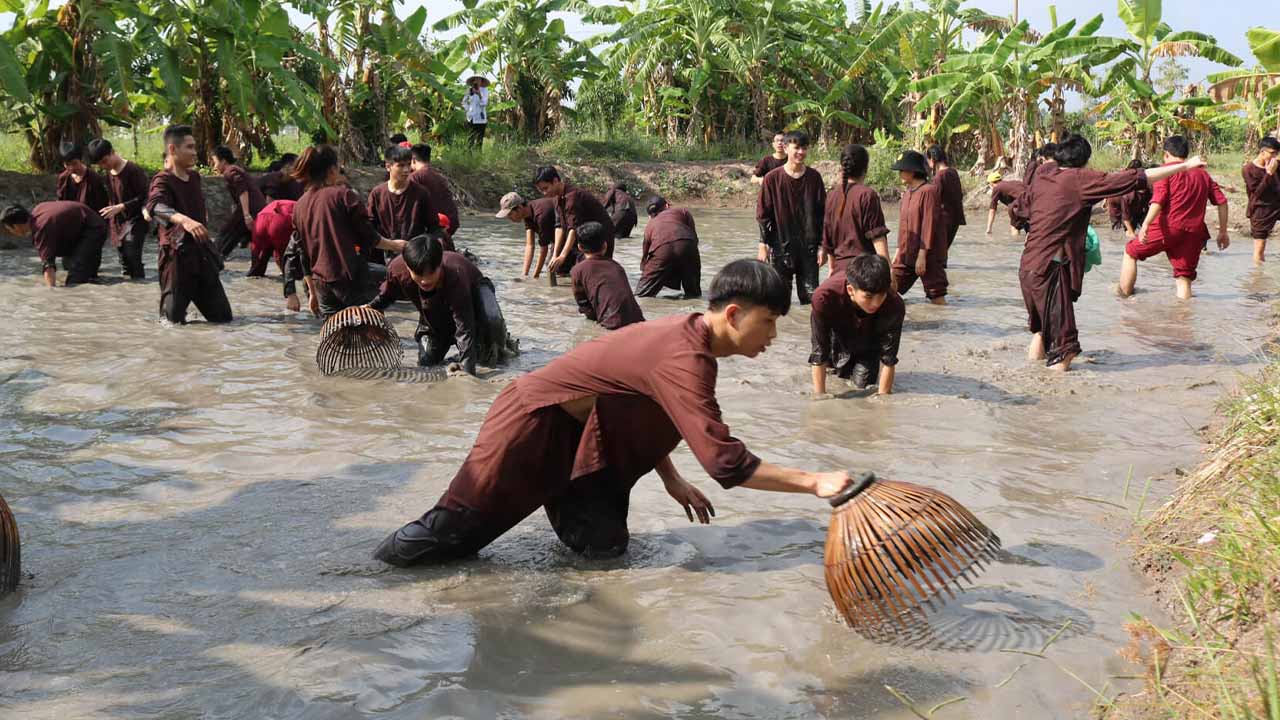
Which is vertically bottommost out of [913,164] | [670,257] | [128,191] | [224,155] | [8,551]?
[8,551]

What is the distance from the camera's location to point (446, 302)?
7.43 meters

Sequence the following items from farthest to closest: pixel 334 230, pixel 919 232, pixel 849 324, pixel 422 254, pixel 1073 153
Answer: pixel 919 232
pixel 334 230
pixel 1073 153
pixel 849 324
pixel 422 254

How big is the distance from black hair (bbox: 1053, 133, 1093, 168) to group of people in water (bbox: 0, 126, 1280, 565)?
0.05 ft

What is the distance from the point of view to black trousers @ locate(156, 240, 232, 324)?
363 inches

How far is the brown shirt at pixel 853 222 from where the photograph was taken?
28.8 feet

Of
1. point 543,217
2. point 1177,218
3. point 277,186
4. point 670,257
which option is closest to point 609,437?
point 670,257

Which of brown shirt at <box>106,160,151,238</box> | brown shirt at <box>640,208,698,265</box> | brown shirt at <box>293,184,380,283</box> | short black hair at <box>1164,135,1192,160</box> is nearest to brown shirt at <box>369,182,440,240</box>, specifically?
brown shirt at <box>293,184,380,283</box>

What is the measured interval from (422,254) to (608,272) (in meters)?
1.81

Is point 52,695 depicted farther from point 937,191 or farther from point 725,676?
point 937,191

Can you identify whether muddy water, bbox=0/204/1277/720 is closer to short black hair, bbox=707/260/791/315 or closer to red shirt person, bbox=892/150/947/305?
short black hair, bbox=707/260/791/315

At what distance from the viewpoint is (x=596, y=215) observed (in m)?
10.8

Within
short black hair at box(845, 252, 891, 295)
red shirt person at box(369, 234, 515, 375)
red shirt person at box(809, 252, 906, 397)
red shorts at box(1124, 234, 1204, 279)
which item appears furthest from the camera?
red shorts at box(1124, 234, 1204, 279)

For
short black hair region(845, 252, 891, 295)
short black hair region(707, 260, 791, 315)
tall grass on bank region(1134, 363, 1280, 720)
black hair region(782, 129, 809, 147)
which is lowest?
tall grass on bank region(1134, 363, 1280, 720)

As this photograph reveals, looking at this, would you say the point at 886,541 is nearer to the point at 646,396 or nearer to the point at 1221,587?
the point at 646,396
